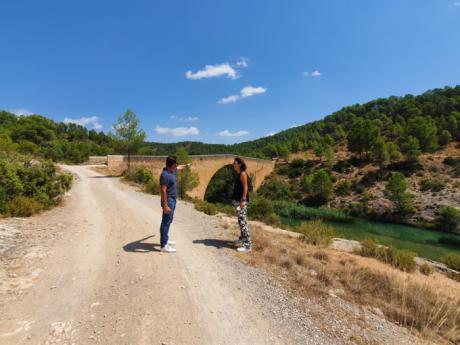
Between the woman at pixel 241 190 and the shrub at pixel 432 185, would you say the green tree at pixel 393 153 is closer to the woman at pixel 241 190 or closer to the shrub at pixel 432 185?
the shrub at pixel 432 185

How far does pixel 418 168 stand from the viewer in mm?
33562

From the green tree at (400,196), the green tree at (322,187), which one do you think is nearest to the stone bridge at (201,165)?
the green tree at (322,187)

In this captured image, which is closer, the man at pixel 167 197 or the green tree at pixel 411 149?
the man at pixel 167 197

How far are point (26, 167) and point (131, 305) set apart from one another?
24.1 feet

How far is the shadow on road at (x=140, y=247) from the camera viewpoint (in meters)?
4.39

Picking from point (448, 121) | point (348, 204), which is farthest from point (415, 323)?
point (448, 121)

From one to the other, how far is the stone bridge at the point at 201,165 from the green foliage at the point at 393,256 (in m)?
16.4

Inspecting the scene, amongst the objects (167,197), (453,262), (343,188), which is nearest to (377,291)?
(167,197)

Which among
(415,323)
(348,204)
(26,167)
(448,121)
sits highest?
(448,121)

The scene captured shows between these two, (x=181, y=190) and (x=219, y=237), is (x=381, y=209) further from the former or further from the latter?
(x=219, y=237)

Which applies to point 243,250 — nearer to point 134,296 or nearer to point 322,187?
point 134,296

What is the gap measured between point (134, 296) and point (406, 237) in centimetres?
2287

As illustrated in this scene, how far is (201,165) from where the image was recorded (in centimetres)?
2600

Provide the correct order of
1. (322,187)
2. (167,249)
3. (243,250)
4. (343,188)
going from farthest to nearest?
(343,188) → (322,187) → (243,250) → (167,249)
